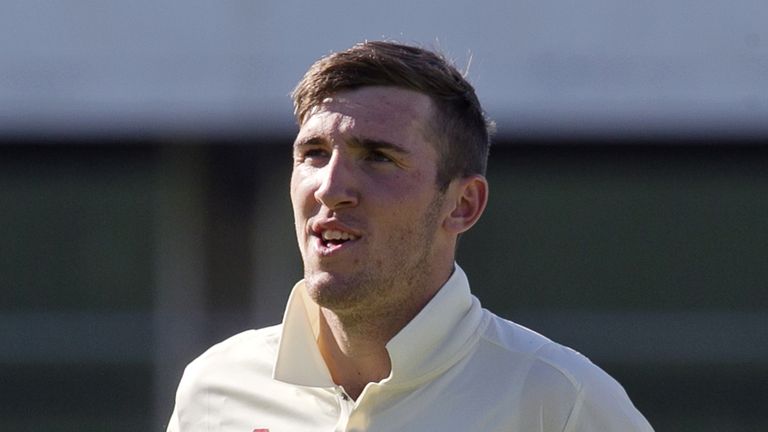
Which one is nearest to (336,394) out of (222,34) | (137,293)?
(222,34)

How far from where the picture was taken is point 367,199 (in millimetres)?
2705

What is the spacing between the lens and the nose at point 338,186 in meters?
2.69

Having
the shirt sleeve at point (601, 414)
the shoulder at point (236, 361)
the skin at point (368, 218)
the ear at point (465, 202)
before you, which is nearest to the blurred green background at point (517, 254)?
the shoulder at point (236, 361)

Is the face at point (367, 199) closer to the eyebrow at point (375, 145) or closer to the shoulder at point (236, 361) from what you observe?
the eyebrow at point (375, 145)

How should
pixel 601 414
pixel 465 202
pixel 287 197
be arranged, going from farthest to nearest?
Result: 1. pixel 287 197
2. pixel 465 202
3. pixel 601 414

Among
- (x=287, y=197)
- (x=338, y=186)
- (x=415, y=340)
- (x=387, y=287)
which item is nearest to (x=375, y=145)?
(x=338, y=186)

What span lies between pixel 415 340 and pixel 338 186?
1.03ft

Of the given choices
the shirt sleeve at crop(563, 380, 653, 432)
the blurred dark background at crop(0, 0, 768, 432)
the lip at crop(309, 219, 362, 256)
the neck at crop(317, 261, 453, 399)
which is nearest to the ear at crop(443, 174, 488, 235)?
the neck at crop(317, 261, 453, 399)

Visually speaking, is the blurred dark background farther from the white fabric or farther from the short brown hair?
the white fabric

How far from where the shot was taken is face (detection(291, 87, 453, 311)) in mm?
2699

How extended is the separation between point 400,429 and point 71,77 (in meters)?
5.45

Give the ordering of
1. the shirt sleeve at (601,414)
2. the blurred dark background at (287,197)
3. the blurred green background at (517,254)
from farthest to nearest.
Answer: the blurred green background at (517,254) → the blurred dark background at (287,197) → the shirt sleeve at (601,414)

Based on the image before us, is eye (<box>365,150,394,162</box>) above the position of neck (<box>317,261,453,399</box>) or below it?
above

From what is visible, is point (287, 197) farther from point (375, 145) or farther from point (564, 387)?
point (564, 387)
